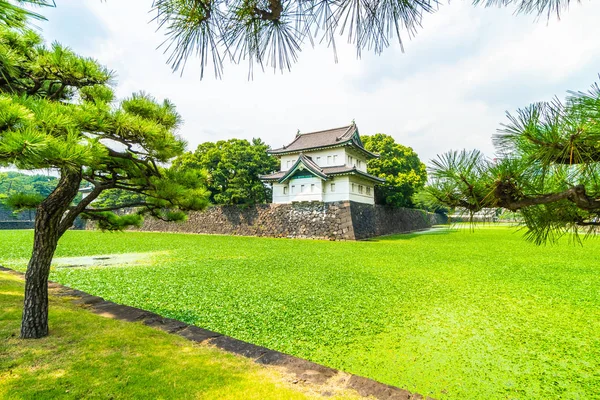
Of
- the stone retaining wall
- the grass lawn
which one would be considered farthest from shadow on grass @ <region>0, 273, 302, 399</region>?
the stone retaining wall

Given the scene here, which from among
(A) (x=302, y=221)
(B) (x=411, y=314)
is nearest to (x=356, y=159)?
(A) (x=302, y=221)

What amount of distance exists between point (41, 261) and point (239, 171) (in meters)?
14.2

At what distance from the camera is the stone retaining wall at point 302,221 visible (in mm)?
13117

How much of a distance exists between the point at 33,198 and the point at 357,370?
3132mm

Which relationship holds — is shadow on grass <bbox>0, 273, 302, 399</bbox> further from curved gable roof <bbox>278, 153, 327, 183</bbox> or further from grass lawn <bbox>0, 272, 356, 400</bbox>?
curved gable roof <bbox>278, 153, 327, 183</bbox>

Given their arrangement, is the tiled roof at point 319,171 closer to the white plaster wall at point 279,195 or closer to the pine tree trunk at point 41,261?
the white plaster wall at point 279,195

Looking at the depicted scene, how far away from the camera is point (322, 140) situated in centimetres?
1547

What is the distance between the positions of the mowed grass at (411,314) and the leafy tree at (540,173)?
0.58ft

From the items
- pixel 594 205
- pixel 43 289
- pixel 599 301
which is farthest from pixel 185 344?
pixel 599 301

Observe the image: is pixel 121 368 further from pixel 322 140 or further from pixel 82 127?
pixel 322 140

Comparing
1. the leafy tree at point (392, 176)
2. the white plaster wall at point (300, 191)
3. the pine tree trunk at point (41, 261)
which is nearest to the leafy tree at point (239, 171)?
the white plaster wall at point (300, 191)

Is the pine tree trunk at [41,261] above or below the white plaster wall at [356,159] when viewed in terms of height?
below

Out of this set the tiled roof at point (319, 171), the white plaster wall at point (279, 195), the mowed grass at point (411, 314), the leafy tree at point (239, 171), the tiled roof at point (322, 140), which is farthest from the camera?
the leafy tree at point (239, 171)

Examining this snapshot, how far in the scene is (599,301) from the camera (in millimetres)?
3395
